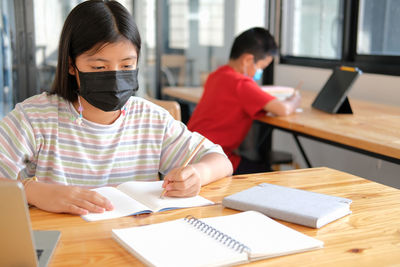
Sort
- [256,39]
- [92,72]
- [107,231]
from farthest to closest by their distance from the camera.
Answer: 1. [256,39]
2. [92,72]
3. [107,231]

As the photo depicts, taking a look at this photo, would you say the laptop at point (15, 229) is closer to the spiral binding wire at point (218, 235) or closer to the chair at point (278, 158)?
the spiral binding wire at point (218, 235)

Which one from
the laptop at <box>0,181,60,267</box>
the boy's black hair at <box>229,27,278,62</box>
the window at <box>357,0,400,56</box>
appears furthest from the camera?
the window at <box>357,0,400,56</box>

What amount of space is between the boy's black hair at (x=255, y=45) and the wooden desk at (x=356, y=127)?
373 millimetres

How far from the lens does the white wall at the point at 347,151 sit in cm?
284

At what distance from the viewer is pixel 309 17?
156 inches

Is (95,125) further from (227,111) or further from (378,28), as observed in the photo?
(378,28)

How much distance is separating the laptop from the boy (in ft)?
5.81

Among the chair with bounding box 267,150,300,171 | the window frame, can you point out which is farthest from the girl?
the window frame

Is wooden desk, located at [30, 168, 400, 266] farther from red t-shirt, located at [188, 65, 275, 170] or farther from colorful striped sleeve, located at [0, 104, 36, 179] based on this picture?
red t-shirt, located at [188, 65, 275, 170]

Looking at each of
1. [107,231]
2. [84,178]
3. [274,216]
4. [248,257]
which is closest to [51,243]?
[107,231]

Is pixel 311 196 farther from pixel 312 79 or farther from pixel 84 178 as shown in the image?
pixel 312 79

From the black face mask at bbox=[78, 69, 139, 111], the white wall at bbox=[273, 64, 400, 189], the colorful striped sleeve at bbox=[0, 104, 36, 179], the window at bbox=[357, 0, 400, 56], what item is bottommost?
the white wall at bbox=[273, 64, 400, 189]

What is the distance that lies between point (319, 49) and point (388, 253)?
3.20 meters

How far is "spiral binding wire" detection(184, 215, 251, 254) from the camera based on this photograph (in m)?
0.84
